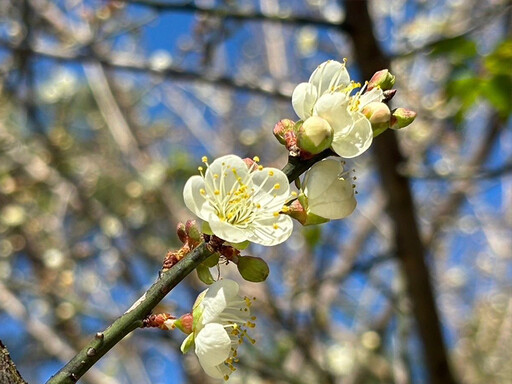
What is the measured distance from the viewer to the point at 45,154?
12.3ft

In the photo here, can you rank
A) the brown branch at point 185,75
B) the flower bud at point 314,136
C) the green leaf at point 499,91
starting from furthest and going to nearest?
1. the brown branch at point 185,75
2. the green leaf at point 499,91
3. the flower bud at point 314,136

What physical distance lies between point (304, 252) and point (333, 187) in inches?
111

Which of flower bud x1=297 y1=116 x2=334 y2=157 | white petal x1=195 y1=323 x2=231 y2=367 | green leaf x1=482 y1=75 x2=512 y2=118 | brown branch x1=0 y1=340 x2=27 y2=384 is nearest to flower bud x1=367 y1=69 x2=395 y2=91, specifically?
flower bud x1=297 y1=116 x2=334 y2=157

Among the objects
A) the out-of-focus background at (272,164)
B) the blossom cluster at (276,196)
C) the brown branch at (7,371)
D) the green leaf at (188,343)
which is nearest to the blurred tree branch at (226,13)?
the out-of-focus background at (272,164)

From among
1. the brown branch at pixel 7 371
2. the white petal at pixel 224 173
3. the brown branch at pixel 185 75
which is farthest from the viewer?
the brown branch at pixel 185 75

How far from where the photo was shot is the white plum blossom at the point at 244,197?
2.85 feet

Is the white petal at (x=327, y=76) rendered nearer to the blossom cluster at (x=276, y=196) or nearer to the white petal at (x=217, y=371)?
the blossom cluster at (x=276, y=196)

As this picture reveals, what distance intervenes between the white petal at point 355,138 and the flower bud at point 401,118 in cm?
4

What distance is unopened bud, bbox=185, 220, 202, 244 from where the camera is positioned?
82cm

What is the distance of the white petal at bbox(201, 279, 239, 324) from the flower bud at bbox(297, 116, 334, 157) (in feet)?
0.64

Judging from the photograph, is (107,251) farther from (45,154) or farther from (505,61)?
(505,61)

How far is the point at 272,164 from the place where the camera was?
13.6 ft

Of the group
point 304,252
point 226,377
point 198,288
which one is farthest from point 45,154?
point 226,377

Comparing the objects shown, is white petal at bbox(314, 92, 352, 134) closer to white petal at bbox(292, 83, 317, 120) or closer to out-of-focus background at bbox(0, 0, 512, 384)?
white petal at bbox(292, 83, 317, 120)
